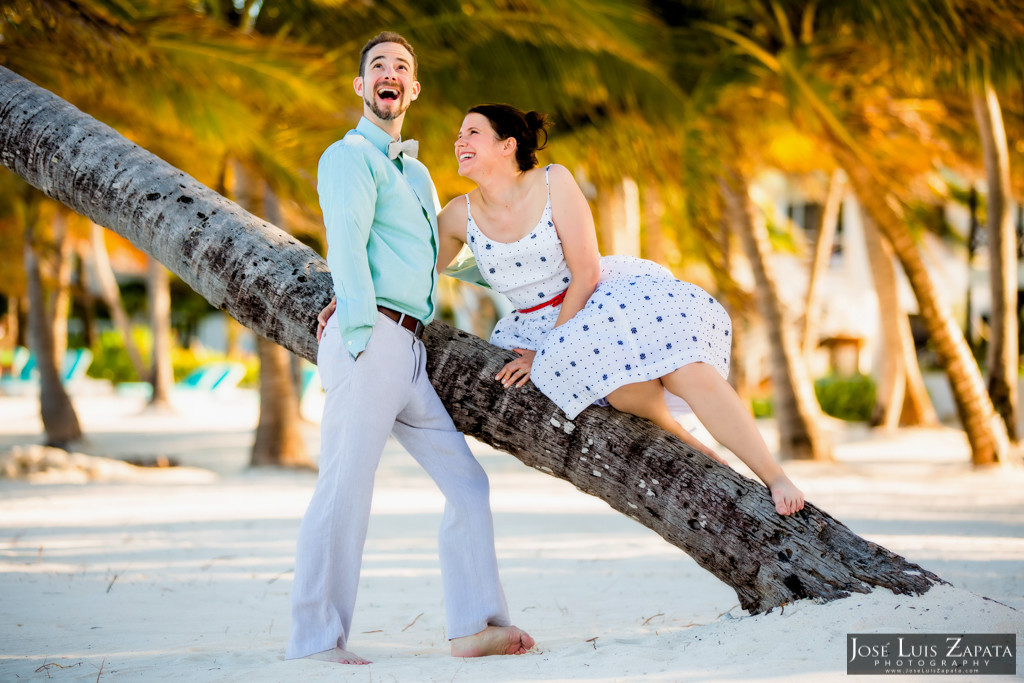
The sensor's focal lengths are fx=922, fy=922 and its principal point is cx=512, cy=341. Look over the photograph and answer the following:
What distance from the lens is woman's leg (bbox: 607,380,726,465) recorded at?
2982 mm

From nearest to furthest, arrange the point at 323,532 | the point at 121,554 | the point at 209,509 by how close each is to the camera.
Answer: the point at 323,532 < the point at 121,554 < the point at 209,509

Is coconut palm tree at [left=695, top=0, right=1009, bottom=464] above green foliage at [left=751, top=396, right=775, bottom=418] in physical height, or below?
above

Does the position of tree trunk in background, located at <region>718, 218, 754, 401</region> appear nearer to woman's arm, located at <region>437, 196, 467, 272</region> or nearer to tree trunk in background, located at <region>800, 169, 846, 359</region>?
tree trunk in background, located at <region>800, 169, 846, 359</region>

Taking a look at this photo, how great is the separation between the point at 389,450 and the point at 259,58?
6692mm

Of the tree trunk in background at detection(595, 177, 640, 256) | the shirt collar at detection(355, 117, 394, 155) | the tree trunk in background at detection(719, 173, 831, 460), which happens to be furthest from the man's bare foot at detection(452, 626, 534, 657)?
the tree trunk in background at detection(595, 177, 640, 256)

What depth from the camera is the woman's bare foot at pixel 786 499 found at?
2.81 meters

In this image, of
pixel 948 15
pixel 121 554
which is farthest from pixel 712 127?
pixel 121 554

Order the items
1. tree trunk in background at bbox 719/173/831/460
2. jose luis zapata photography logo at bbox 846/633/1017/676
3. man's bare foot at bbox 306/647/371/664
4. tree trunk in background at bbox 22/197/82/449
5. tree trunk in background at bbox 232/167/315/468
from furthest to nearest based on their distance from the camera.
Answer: tree trunk in background at bbox 22/197/82/449 → tree trunk in background at bbox 719/173/831/460 → tree trunk in background at bbox 232/167/315/468 → man's bare foot at bbox 306/647/371/664 → jose luis zapata photography logo at bbox 846/633/1017/676

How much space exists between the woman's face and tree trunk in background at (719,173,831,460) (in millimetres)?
7522

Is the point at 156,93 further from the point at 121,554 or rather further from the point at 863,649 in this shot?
the point at 863,649

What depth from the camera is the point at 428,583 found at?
4.57 metres

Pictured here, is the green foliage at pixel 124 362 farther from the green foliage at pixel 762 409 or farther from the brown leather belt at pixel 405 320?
the brown leather belt at pixel 405 320

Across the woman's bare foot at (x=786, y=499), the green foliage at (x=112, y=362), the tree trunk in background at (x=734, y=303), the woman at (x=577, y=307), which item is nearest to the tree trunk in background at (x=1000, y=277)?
the tree trunk in background at (x=734, y=303)

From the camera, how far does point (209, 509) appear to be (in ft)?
22.6
